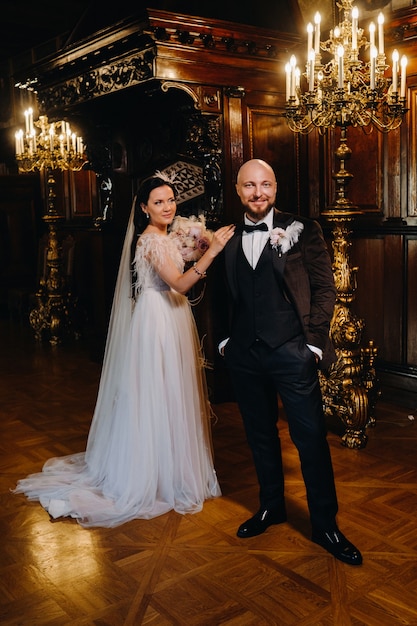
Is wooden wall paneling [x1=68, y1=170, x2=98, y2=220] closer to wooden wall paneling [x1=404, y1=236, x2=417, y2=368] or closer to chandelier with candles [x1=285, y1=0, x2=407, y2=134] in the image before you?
wooden wall paneling [x1=404, y1=236, x2=417, y2=368]

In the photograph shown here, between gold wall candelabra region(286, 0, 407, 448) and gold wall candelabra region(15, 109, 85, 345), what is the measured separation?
3666 millimetres

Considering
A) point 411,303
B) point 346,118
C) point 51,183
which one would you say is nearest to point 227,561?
point 346,118

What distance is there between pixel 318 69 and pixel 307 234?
1496 mm

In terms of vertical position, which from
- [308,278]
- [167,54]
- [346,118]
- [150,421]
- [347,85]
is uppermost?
[167,54]

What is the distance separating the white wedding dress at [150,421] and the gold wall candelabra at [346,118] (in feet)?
3.44

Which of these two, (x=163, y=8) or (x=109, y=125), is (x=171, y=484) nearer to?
(x=163, y=8)

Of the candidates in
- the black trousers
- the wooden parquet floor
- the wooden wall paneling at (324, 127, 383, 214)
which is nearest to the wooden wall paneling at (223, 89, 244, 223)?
the wooden wall paneling at (324, 127, 383, 214)

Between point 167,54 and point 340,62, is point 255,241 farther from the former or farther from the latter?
point 167,54

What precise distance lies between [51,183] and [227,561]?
19.3 ft

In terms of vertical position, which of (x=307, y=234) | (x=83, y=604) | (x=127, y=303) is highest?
(x=307, y=234)

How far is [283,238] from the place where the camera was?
9.88 ft

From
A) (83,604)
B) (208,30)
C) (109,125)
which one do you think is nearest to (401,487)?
(83,604)

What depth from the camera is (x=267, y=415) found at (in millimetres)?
3254

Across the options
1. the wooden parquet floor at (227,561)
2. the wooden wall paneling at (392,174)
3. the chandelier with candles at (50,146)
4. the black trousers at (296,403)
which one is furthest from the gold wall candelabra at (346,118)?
the chandelier with candles at (50,146)
